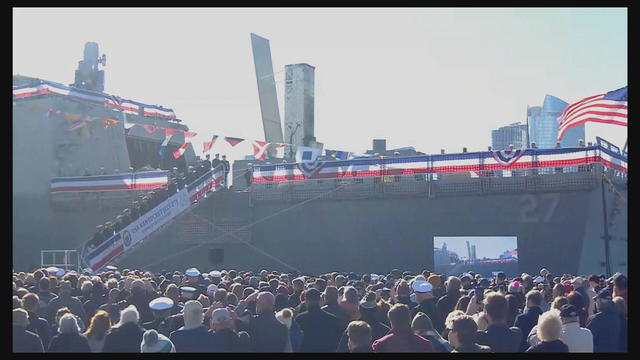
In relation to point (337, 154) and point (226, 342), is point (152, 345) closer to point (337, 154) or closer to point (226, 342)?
point (226, 342)

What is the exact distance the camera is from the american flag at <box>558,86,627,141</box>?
1865cm

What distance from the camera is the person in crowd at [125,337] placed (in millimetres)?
6211

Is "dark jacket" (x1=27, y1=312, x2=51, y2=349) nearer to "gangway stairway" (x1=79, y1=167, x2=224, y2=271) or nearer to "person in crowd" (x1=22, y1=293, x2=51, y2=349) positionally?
"person in crowd" (x1=22, y1=293, x2=51, y2=349)

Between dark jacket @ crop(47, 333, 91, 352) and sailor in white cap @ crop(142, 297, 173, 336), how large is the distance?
142 centimetres

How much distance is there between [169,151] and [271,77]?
8.32 metres

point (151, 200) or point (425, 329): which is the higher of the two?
point (151, 200)

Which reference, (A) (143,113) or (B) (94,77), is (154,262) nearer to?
(A) (143,113)

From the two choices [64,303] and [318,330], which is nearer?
[318,330]

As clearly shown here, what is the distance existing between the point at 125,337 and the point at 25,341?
94 centimetres

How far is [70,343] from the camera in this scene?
6.09 m

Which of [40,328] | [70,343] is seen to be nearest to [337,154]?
[40,328]
